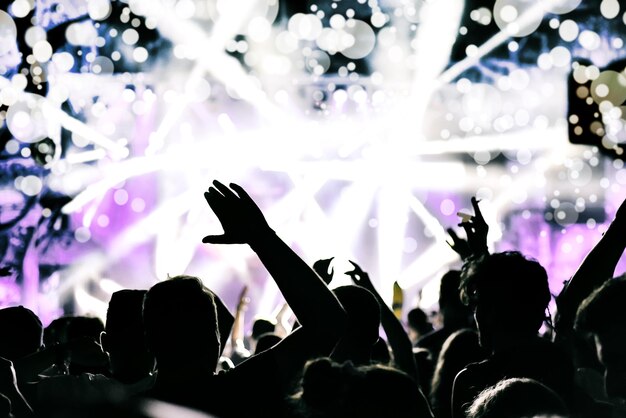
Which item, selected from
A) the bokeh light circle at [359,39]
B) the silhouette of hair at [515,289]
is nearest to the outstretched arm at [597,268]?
the silhouette of hair at [515,289]

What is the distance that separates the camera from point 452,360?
1842 mm

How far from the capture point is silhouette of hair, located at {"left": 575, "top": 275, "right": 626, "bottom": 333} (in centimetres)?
126

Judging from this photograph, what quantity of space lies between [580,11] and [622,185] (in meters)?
2.25

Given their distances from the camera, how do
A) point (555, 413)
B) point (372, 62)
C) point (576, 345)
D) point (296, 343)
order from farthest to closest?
point (372, 62), point (576, 345), point (296, 343), point (555, 413)

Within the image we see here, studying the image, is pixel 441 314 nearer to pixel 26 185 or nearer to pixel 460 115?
pixel 460 115

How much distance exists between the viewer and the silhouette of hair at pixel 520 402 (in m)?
1.10

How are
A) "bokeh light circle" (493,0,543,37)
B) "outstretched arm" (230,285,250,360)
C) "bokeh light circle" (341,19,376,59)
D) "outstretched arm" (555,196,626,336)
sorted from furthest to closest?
"bokeh light circle" (493,0,543,37) < "bokeh light circle" (341,19,376,59) < "outstretched arm" (230,285,250,360) < "outstretched arm" (555,196,626,336)

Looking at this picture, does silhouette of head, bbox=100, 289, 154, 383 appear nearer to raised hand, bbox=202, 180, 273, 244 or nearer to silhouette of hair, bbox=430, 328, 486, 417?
raised hand, bbox=202, 180, 273, 244

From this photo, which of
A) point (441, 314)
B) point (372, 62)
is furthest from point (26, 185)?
point (441, 314)

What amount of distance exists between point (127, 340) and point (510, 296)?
2.74 ft

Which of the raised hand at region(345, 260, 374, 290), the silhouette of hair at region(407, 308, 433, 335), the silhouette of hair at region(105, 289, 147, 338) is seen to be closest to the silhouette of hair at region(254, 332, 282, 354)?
the raised hand at region(345, 260, 374, 290)

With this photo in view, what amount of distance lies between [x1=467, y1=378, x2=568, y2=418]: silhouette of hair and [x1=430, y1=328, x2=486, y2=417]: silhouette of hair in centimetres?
63

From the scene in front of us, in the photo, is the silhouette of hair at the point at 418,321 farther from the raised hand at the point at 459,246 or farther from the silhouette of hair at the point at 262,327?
the raised hand at the point at 459,246

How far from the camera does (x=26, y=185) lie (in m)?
9.69
